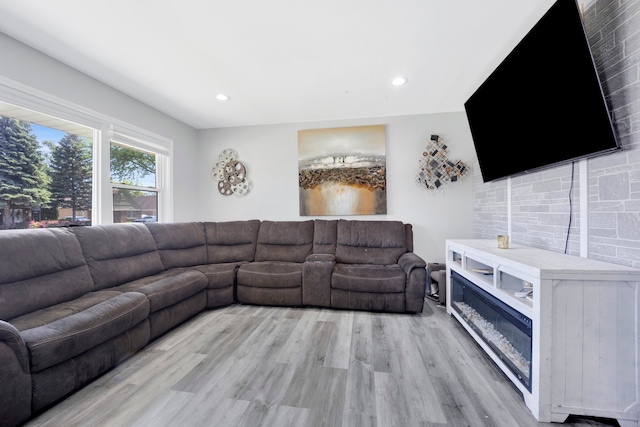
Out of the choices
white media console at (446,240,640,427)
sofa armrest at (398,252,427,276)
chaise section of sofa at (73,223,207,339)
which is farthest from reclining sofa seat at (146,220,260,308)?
white media console at (446,240,640,427)

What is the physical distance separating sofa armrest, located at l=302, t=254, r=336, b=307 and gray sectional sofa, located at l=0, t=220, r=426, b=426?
11 millimetres

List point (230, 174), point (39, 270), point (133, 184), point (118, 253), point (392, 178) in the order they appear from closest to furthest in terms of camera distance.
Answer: point (39, 270)
point (118, 253)
point (133, 184)
point (392, 178)
point (230, 174)

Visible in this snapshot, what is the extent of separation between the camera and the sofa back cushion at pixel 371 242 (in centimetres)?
302

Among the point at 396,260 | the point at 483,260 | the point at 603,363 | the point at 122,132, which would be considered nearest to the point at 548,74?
the point at 483,260

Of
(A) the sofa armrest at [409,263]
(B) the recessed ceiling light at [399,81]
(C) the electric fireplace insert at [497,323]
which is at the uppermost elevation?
(B) the recessed ceiling light at [399,81]

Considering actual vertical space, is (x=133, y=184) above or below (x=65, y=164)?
below

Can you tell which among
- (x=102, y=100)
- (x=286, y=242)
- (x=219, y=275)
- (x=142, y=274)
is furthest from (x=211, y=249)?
(x=102, y=100)

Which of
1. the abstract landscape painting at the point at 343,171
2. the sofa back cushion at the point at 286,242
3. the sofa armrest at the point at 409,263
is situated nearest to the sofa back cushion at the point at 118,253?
the sofa back cushion at the point at 286,242

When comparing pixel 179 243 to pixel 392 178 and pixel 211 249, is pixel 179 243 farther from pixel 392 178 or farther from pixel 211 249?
pixel 392 178

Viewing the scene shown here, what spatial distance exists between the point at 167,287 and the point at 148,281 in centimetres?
31

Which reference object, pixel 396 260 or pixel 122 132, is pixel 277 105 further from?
pixel 396 260

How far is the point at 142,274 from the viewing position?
242 centimetres

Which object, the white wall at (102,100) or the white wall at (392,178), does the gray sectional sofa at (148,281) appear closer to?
the white wall at (392,178)

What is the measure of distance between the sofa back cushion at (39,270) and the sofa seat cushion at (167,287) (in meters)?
0.32
